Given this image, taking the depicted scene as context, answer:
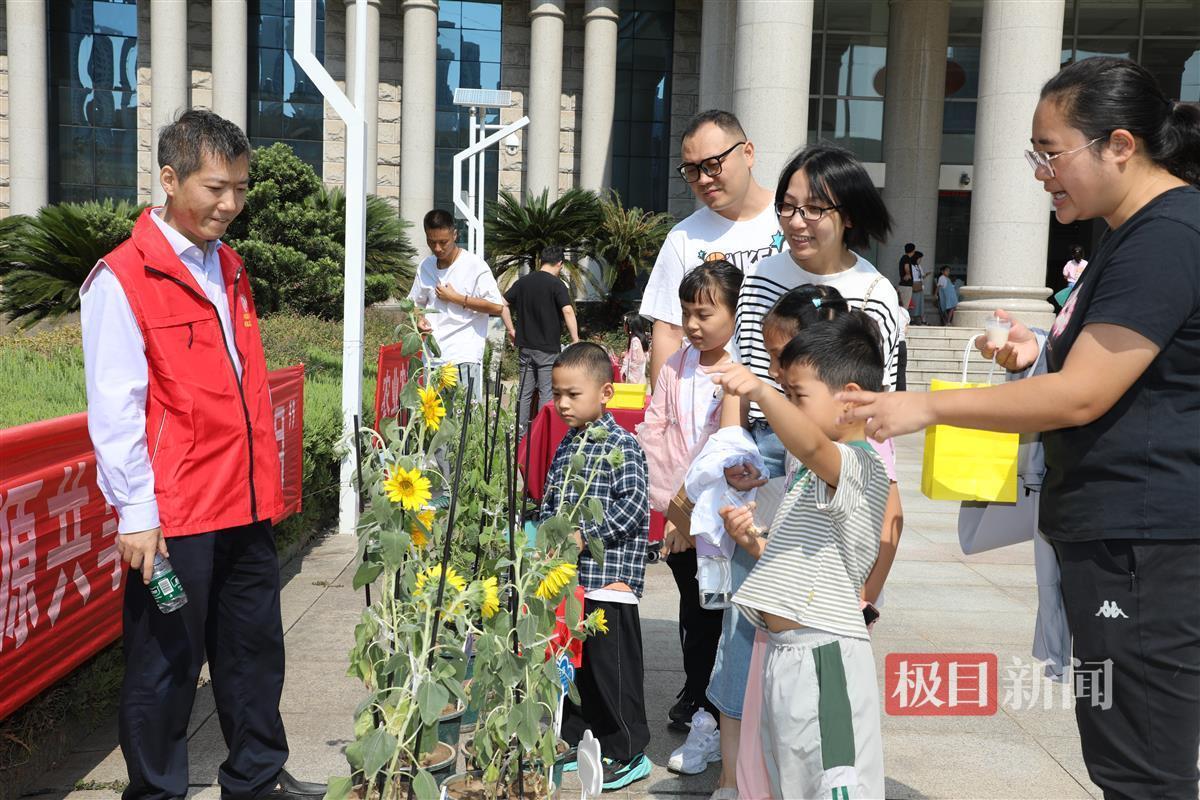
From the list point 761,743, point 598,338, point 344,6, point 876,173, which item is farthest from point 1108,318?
point 344,6

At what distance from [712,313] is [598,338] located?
19.8m

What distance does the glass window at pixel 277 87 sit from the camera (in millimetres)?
30781

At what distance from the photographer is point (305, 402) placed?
7691 mm

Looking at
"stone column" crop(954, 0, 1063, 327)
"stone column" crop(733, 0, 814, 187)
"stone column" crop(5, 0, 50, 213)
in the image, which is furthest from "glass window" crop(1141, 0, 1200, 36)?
"stone column" crop(5, 0, 50, 213)

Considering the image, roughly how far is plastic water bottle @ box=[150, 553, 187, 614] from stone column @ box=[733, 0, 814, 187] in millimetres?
14116

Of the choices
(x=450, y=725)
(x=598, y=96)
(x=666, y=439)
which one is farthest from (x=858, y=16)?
(x=450, y=725)

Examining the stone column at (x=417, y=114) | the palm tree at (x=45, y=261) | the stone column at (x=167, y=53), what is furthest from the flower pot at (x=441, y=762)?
the stone column at (x=167, y=53)

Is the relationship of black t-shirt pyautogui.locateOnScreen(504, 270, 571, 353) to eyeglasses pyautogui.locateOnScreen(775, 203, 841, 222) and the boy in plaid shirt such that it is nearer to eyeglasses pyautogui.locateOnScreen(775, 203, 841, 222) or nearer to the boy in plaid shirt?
the boy in plaid shirt

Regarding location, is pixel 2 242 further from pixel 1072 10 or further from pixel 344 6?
pixel 1072 10

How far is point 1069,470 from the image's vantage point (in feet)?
7.73

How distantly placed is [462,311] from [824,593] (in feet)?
19.1

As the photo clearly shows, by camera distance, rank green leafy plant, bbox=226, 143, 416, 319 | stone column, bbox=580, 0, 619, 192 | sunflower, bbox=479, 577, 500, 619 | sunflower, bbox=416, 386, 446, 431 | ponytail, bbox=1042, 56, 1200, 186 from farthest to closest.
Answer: stone column, bbox=580, 0, 619, 192
green leafy plant, bbox=226, 143, 416, 319
sunflower, bbox=416, 386, 446, 431
sunflower, bbox=479, 577, 500, 619
ponytail, bbox=1042, 56, 1200, 186

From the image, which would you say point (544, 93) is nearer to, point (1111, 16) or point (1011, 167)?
point (1011, 167)

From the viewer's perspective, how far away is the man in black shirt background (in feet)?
32.9
